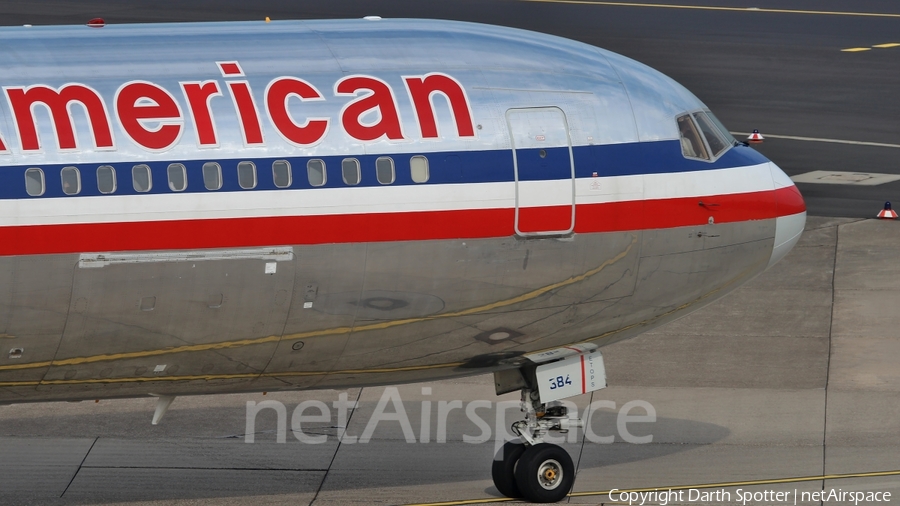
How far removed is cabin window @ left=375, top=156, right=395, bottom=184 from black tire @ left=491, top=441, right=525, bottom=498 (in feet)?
12.5

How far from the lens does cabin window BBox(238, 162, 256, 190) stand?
14477 millimetres

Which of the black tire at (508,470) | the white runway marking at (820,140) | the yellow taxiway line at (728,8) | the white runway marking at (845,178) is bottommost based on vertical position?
the white runway marking at (845,178)

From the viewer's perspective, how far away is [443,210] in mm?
15156

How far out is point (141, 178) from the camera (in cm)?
1419

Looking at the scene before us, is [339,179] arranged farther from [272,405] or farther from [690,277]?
[272,405]

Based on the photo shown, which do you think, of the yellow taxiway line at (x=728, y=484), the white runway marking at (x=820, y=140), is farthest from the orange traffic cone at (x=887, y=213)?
the yellow taxiway line at (x=728, y=484)

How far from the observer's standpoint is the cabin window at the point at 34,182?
13.8 metres

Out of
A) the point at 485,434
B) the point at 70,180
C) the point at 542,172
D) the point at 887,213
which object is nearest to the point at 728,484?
the point at 485,434

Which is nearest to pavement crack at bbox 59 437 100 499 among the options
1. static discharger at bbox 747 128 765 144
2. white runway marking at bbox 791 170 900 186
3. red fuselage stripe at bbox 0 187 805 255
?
red fuselage stripe at bbox 0 187 805 255

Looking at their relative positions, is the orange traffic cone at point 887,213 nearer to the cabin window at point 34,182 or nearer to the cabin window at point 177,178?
the cabin window at point 177,178

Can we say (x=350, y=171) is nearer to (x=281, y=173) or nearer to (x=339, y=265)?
(x=281, y=173)

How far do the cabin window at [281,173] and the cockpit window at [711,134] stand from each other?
197 inches

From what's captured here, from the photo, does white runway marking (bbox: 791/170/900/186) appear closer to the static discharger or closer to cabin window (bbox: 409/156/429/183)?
the static discharger

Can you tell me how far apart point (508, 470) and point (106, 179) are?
19.2 ft
